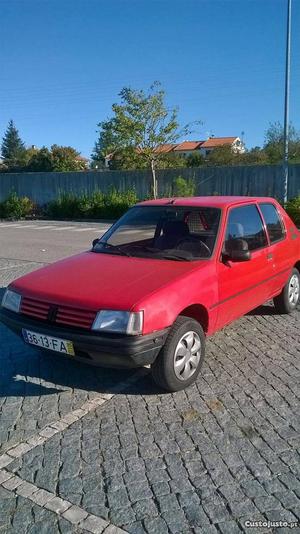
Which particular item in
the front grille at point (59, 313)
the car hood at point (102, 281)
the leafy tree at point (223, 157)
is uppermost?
the leafy tree at point (223, 157)

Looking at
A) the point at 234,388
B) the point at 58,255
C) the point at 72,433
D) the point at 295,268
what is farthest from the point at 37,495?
the point at 58,255

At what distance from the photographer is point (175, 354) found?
3.61 meters

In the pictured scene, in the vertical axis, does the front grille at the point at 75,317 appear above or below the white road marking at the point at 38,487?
above

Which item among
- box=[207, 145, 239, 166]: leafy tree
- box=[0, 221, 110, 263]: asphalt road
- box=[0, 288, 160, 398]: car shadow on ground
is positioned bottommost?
box=[0, 288, 160, 398]: car shadow on ground

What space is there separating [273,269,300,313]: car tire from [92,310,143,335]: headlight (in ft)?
9.64

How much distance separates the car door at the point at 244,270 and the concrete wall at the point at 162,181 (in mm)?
15860

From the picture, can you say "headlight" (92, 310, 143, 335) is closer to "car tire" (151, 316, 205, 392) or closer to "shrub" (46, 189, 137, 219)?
"car tire" (151, 316, 205, 392)

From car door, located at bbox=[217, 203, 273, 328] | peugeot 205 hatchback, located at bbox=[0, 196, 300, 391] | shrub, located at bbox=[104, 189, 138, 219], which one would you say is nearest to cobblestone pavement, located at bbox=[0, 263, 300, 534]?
peugeot 205 hatchback, located at bbox=[0, 196, 300, 391]

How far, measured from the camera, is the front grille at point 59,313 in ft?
11.3

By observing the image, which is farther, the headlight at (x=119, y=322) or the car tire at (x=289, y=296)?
the car tire at (x=289, y=296)

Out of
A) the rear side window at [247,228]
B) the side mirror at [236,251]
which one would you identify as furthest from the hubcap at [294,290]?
the side mirror at [236,251]

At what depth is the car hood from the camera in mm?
3473

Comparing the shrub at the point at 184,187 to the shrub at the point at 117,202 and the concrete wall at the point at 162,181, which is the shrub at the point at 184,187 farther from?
the shrub at the point at 117,202

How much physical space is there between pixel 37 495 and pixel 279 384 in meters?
2.24
